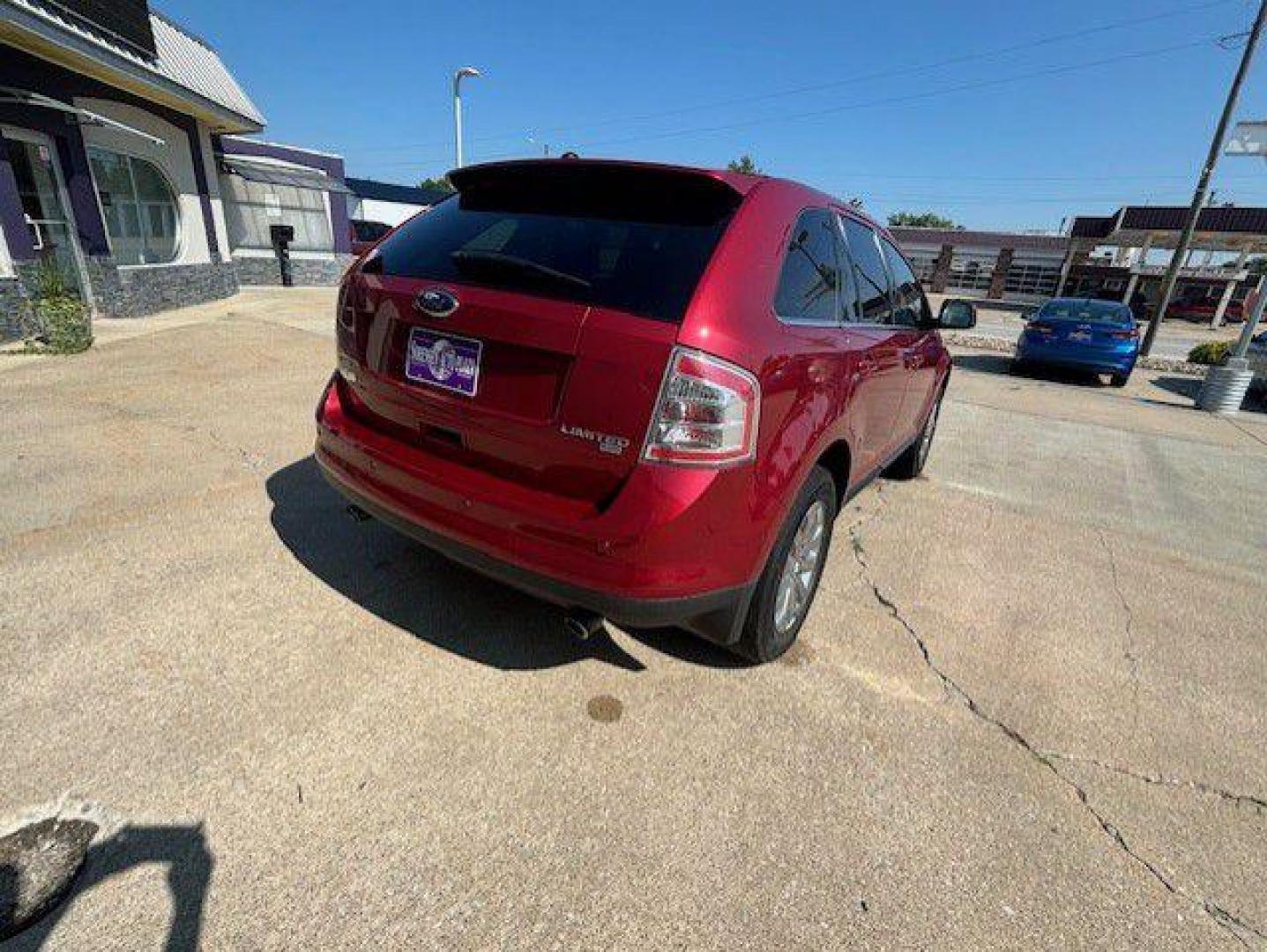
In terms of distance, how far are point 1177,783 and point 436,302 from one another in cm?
304

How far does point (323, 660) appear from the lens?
2473mm

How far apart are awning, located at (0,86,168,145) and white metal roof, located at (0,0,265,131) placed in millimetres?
768

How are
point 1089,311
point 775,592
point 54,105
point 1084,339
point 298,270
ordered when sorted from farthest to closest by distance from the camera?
point 298,270 → point 1089,311 → point 1084,339 → point 54,105 → point 775,592

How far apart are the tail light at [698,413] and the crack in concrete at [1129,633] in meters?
2.09

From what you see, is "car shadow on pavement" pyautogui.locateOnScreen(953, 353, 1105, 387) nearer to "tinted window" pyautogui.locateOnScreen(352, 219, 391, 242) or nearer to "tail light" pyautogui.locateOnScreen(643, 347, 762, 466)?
"tail light" pyautogui.locateOnScreen(643, 347, 762, 466)

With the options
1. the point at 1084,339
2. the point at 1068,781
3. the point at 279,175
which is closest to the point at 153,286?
the point at 279,175

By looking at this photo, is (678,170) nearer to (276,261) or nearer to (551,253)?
(551,253)

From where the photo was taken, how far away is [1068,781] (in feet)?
7.51

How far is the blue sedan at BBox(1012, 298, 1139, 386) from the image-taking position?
10.9 metres

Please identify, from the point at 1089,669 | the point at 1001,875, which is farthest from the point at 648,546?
the point at 1089,669

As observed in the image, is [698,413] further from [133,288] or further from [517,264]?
[133,288]

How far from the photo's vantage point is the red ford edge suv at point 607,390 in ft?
6.43

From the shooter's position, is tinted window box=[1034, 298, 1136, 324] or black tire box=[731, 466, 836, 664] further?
tinted window box=[1034, 298, 1136, 324]

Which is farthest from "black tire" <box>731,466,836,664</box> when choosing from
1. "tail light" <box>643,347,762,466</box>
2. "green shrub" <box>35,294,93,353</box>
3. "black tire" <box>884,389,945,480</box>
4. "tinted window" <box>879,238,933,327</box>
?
"green shrub" <box>35,294,93,353</box>
